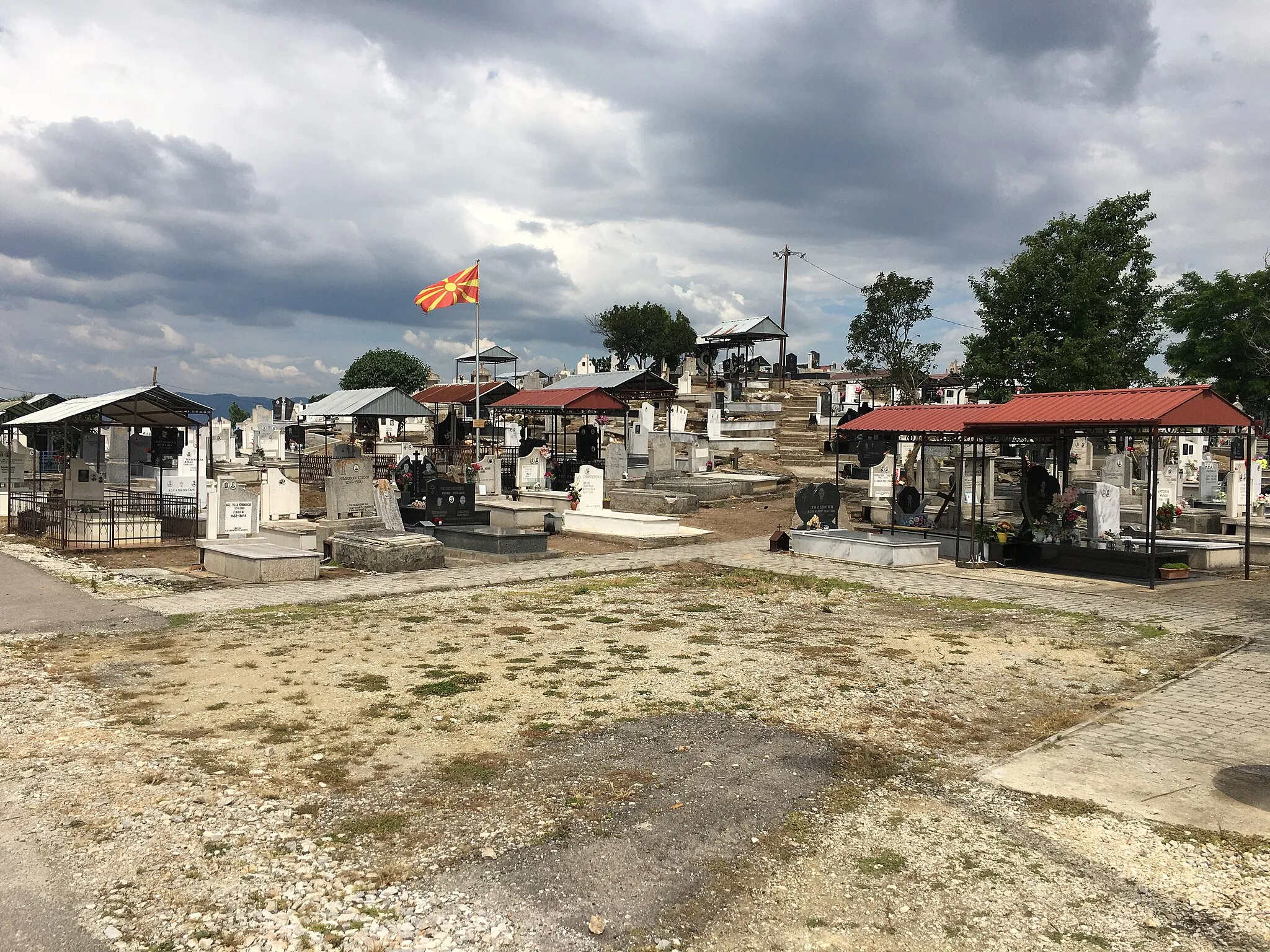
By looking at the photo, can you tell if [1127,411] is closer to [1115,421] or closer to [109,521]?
[1115,421]

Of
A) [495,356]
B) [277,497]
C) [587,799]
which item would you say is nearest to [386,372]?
[495,356]

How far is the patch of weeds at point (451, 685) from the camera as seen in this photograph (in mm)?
6801

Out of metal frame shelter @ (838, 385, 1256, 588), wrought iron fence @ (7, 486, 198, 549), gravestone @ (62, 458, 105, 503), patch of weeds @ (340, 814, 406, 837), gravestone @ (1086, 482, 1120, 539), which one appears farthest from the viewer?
gravestone @ (62, 458, 105, 503)

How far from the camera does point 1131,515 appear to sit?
755 inches

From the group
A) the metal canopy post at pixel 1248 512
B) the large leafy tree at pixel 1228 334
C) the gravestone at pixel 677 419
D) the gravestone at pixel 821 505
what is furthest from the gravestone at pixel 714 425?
the large leafy tree at pixel 1228 334

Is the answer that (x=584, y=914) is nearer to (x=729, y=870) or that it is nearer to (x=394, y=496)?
(x=729, y=870)

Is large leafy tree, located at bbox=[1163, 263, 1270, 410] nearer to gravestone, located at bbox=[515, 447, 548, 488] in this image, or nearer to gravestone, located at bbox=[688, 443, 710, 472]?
gravestone, located at bbox=[688, 443, 710, 472]

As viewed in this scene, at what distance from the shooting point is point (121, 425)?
61.6ft

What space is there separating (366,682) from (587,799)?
2.97m

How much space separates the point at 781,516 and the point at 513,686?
14873 millimetres

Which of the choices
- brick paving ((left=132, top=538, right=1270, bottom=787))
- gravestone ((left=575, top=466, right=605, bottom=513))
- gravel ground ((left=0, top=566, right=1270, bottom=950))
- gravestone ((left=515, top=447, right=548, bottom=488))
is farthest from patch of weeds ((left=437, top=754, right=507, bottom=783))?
gravestone ((left=515, top=447, right=548, bottom=488))

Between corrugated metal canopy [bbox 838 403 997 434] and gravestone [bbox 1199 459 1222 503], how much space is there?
6.93 m

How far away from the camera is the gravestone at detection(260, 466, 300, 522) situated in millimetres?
17312

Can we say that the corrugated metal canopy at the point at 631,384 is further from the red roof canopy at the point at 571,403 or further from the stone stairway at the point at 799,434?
the stone stairway at the point at 799,434
